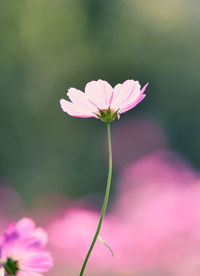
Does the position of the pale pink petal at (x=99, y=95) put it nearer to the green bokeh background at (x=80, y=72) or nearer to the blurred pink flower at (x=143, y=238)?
the blurred pink flower at (x=143, y=238)

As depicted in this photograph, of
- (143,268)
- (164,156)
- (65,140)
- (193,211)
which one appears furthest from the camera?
(65,140)

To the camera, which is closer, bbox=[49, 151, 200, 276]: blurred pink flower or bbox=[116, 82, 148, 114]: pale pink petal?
bbox=[116, 82, 148, 114]: pale pink petal

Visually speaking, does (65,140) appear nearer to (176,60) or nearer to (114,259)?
(176,60)

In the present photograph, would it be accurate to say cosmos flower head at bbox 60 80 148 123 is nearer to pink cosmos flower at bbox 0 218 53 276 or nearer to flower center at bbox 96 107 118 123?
flower center at bbox 96 107 118 123

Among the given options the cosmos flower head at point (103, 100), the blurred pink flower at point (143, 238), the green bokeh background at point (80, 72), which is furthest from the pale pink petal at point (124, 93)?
the green bokeh background at point (80, 72)

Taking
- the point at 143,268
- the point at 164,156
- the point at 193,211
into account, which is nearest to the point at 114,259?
the point at 143,268

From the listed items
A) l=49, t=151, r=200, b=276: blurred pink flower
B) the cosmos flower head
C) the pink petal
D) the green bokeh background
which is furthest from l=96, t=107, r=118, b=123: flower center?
the green bokeh background
